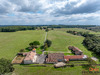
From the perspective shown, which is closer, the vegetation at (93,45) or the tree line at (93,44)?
the vegetation at (93,45)

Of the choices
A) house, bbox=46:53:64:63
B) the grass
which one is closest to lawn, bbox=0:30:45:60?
the grass

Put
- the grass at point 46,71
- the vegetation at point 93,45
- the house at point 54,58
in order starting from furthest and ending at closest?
1. the vegetation at point 93,45
2. the house at point 54,58
3. the grass at point 46,71

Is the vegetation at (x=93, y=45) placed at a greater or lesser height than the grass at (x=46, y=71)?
greater

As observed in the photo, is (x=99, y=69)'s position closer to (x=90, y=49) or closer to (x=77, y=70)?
(x=77, y=70)

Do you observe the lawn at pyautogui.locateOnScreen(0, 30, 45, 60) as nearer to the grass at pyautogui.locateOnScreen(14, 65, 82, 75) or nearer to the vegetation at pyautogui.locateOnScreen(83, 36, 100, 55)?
the grass at pyautogui.locateOnScreen(14, 65, 82, 75)

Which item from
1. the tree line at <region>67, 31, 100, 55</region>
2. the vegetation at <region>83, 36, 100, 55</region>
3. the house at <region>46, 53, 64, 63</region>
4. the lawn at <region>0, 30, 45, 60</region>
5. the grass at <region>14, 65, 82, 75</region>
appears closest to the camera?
the grass at <region>14, 65, 82, 75</region>

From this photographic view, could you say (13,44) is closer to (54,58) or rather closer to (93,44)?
(54,58)

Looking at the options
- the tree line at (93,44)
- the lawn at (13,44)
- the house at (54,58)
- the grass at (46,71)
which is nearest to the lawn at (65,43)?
the tree line at (93,44)

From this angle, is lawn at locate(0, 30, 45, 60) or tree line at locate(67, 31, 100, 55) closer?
lawn at locate(0, 30, 45, 60)

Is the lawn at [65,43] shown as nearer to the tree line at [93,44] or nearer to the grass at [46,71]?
the tree line at [93,44]

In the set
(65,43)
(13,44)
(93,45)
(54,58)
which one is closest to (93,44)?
(93,45)

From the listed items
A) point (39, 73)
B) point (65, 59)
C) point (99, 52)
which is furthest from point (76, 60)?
point (39, 73)
